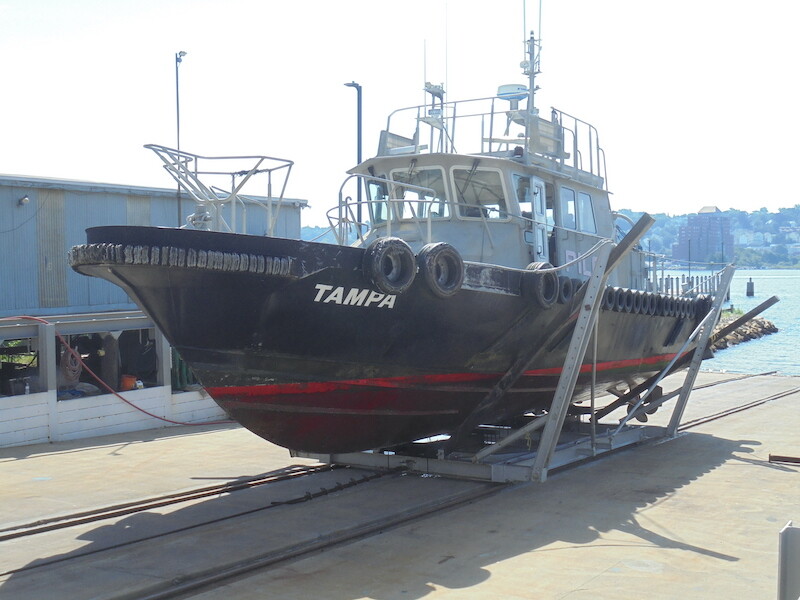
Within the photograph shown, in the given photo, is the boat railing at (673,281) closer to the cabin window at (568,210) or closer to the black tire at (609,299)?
the cabin window at (568,210)

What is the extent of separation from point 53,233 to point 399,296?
37.3 feet

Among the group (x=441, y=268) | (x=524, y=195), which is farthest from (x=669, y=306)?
(x=441, y=268)

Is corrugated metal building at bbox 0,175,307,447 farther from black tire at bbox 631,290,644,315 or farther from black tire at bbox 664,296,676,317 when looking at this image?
black tire at bbox 664,296,676,317

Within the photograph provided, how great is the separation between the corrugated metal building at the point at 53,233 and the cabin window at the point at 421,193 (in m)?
9.31

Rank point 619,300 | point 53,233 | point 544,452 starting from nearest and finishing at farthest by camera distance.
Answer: point 544,452, point 619,300, point 53,233

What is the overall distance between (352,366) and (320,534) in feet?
4.49

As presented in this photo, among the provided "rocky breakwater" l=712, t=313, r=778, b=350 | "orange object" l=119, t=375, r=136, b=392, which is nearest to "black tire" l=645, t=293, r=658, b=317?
"orange object" l=119, t=375, r=136, b=392

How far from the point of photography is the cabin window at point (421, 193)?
8.90m

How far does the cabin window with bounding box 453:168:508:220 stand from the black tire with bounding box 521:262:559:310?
1.01 m

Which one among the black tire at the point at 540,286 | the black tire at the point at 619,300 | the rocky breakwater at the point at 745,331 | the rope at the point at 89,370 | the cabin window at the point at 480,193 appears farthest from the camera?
the rocky breakwater at the point at 745,331

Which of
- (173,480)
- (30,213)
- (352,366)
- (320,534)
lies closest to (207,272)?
(352,366)

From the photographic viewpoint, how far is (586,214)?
1026cm

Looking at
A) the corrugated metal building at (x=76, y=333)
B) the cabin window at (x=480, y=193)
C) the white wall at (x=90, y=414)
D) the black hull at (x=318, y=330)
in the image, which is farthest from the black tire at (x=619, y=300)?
the white wall at (x=90, y=414)

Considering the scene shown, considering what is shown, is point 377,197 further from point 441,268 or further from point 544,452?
point 544,452
